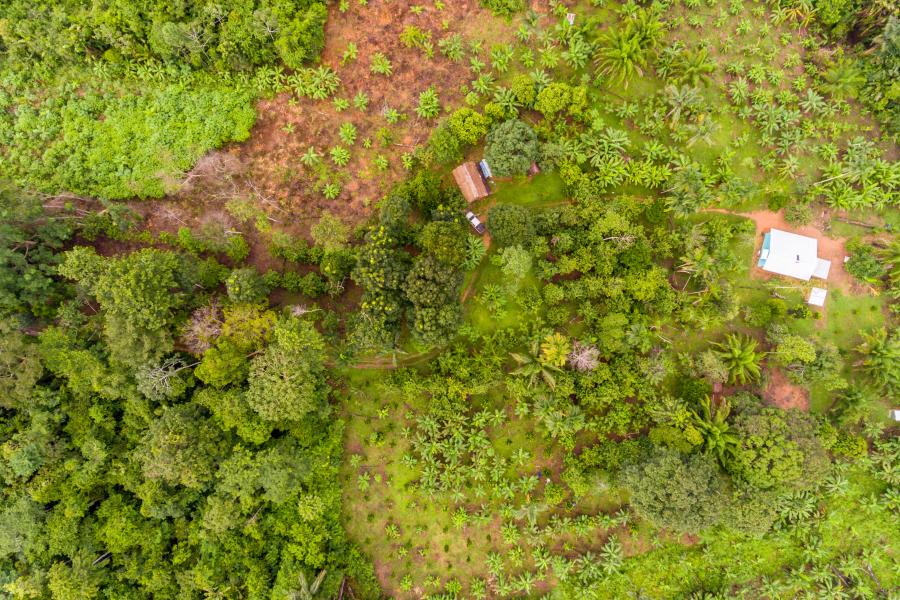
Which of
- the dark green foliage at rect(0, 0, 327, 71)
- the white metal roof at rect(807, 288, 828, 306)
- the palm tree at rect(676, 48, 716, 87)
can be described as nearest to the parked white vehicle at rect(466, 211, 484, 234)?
the dark green foliage at rect(0, 0, 327, 71)

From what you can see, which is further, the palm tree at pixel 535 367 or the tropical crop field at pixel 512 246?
the palm tree at pixel 535 367

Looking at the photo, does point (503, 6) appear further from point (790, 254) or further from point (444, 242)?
point (790, 254)

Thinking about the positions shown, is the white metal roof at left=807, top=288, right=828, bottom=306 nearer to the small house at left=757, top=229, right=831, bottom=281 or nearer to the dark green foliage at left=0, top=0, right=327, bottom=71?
the small house at left=757, top=229, right=831, bottom=281

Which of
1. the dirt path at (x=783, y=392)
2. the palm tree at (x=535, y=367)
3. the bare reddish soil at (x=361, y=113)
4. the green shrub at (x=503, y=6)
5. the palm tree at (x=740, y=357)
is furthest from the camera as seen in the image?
the bare reddish soil at (x=361, y=113)

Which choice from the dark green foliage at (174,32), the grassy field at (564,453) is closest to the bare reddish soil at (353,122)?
the dark green foliage at (174,32)

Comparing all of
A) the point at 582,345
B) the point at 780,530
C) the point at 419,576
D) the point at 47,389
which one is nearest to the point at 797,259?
the point at 582,345

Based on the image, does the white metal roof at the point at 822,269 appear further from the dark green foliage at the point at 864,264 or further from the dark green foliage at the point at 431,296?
the dark green foliage at the point at 431,296
